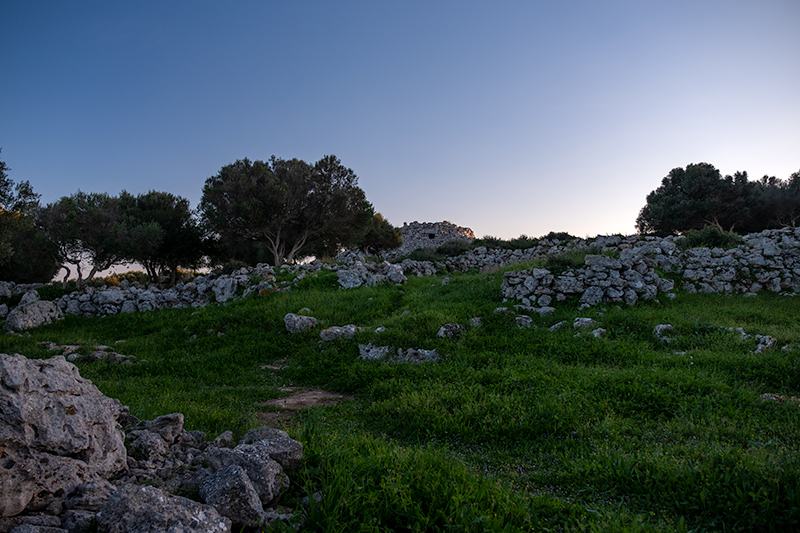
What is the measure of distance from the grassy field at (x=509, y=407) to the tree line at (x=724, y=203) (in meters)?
26.3

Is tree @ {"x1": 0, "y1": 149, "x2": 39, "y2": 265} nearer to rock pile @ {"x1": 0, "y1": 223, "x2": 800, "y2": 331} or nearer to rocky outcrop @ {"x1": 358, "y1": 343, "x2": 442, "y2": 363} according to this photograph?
rock pile @ {"x1": 0, "y1": 223, "x2": 800, "y2": 331}

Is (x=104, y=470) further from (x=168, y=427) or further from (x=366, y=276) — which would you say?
(x=366, y=276)

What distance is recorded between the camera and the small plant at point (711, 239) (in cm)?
1772

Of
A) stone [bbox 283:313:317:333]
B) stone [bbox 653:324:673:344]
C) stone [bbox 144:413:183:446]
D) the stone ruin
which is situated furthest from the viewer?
the stone ruin

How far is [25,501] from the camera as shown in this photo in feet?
10.3

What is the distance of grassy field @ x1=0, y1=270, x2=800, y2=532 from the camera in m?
3.65

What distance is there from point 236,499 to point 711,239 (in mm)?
21658

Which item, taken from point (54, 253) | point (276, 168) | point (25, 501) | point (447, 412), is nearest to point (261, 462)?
point (25, 501)

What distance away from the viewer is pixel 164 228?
2927 centimetres

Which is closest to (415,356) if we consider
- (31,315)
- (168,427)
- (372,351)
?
(372,351)

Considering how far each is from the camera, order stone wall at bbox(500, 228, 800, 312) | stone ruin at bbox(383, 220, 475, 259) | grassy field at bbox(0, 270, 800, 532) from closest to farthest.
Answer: grassy field at bbox(0, 270, 800, 532), stone wall at bbox(500, 228, 800, 312), stone ruin at bbox(383, 220, 475, 259)

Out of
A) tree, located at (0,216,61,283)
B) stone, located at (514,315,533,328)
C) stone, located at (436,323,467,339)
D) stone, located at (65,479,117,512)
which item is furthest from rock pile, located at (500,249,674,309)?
tree, located at (0,216,61,283)

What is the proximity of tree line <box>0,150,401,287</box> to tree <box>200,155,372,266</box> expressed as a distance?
Answer: 72 mm

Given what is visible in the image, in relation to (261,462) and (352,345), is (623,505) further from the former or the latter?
(352,345)
